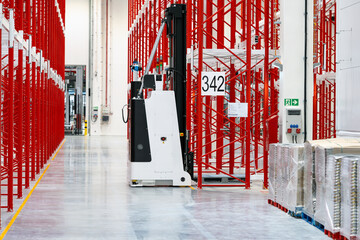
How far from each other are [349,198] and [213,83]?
6.63 metres

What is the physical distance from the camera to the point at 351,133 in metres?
10.9

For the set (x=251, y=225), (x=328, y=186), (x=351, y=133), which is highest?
A: (x=351, y=133)

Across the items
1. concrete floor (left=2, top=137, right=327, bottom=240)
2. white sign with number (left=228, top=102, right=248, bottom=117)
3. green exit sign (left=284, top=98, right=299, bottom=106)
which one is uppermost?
green exit sign (left=284, top=98, right=299, bottom=106)

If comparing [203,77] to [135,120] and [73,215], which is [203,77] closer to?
[135,120]

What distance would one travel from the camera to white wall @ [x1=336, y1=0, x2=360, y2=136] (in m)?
10.7

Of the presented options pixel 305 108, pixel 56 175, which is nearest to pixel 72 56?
pixel 56 175

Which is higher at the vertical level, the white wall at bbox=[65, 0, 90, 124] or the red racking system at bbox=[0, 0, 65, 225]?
the white wall at bbox=[65, 0, 90, 124]

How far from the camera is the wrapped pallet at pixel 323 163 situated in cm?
869

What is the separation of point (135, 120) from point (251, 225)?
18.3ft

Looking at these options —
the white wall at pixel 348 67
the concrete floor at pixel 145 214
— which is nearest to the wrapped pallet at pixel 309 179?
the concrete floor at pixel 145 214

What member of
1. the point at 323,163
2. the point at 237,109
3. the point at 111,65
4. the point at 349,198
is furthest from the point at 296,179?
the point at 111,65

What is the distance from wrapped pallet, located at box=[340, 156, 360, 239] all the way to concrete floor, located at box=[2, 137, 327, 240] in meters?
0.81

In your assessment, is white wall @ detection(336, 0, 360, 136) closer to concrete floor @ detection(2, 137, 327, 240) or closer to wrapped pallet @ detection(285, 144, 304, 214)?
wrapped pallet @ detection(285, 144, 304, 214)

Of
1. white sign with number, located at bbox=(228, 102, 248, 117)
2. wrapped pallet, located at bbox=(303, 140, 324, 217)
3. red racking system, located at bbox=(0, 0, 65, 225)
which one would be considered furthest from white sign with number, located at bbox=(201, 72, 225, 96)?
wrapped pallet, located at bbox=(303, 140, 324, 217)
